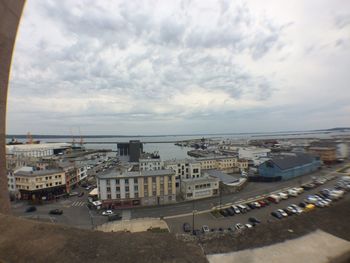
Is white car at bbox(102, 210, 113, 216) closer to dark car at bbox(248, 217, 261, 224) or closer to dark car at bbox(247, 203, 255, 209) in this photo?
dark car at bbox(248, 217, 261, 224)

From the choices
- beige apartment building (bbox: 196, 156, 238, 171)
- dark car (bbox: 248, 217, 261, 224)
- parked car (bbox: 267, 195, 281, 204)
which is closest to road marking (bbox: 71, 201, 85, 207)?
dark car (bbox: 248, 217, 261, 224)

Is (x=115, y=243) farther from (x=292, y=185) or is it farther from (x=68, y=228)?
(x=292, y=185)

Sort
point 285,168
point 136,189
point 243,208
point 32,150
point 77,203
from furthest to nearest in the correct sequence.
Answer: point 32,150
point 285,168
point 77,203
point 136,189
point 243,208

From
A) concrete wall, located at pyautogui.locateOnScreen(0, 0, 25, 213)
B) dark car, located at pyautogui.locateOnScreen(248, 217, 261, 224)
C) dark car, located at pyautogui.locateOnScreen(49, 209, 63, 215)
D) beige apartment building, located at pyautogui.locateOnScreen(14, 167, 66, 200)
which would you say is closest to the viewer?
concrete wall, located at pyautogui.locateOnScreen(0, 0, 25, 213)

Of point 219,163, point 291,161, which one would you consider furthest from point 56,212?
point 291,161

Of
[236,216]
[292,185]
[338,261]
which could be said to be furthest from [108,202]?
[292,185]

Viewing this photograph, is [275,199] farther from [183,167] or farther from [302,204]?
[183,167]
